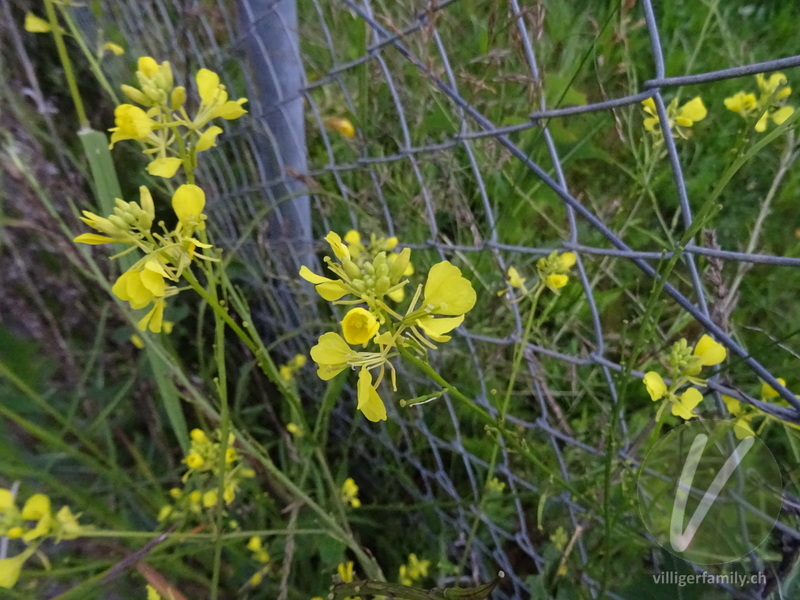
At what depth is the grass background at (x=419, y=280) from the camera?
31.7 inches

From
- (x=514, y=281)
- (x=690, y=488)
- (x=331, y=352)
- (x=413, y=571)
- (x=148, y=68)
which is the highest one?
(x=148, y=68)

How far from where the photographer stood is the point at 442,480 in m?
1.00

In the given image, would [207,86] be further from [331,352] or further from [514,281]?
[514,281]

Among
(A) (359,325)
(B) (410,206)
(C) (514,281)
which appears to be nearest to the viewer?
(A) (359,325)

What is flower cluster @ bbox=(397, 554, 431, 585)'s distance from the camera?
950 millimetres

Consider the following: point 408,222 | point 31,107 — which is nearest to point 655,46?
point 408,222

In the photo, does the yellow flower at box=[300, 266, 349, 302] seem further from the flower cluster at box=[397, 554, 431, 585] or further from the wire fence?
the flower cluster at box=[397, 554, 431, 585]

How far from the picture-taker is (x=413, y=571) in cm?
95

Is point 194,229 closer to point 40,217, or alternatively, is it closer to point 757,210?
point 40,217

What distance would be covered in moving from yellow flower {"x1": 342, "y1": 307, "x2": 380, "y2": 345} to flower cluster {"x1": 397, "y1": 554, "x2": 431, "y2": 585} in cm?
77

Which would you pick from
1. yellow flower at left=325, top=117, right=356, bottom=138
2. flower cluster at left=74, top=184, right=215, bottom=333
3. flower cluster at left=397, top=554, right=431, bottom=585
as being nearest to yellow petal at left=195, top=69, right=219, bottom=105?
flower cluster at left=74, top=184, right=215, bottom=333

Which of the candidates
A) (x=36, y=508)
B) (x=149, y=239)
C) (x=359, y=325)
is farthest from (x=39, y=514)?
(x=359, y=325)

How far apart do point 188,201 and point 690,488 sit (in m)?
0.57

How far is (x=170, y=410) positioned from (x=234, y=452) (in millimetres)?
155
